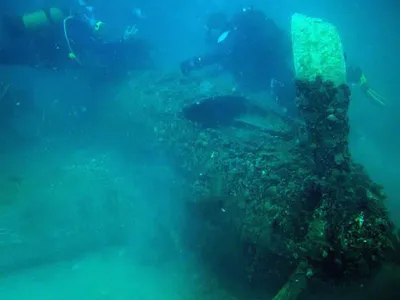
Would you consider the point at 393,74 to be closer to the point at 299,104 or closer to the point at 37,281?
the point at 299,104

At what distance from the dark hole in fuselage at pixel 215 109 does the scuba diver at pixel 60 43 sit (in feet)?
15.1

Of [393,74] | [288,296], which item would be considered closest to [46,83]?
[288,296]

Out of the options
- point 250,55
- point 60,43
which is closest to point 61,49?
point 60,43

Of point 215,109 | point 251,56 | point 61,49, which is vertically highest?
point 61,49

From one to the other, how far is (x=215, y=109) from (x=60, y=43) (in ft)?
22.3

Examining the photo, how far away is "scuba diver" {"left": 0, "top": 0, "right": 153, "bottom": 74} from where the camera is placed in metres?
10.4

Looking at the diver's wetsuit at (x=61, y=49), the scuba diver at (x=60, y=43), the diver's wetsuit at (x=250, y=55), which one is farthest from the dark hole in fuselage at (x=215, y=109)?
the diver's wetsuit at (x=61, y=49)

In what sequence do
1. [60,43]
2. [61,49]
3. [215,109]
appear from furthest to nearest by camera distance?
1. [61,49]
2. [60,43]
3. [215,109]

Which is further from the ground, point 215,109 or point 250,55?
point 250,55

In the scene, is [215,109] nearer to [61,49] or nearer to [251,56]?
[251,56]

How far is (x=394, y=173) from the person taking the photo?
1102 centimetres

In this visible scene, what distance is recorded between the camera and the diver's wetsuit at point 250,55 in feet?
34.3

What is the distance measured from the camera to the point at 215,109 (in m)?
8.31

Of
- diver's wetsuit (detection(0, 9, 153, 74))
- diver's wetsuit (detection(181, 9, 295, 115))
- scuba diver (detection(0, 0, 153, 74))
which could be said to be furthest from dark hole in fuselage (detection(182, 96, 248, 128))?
diver's wetsuit (detection(0, 9, 153, 74))
